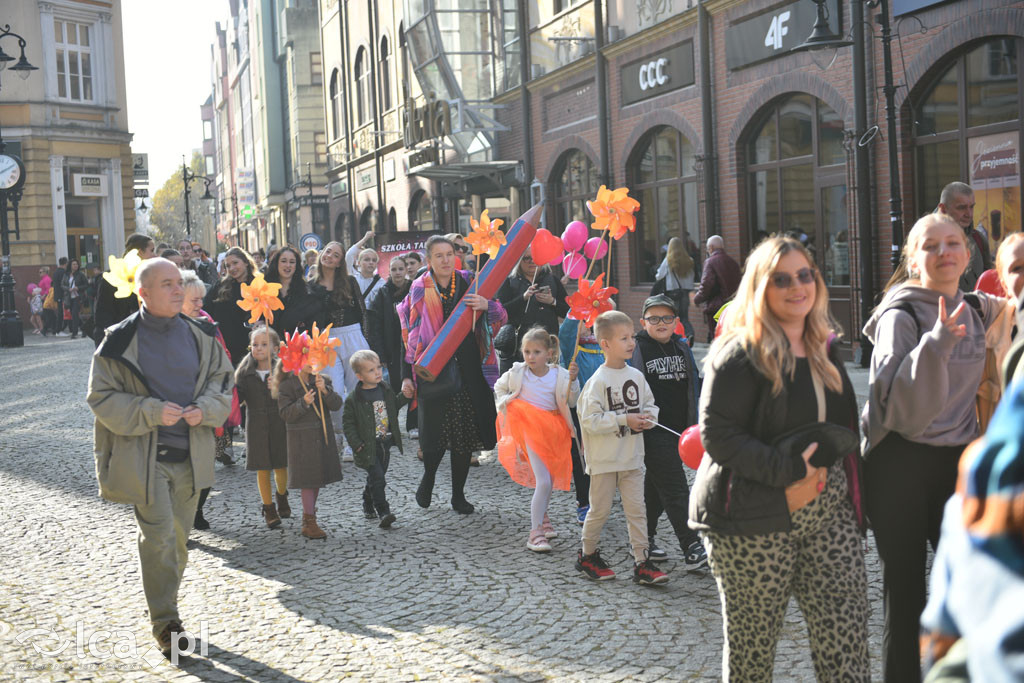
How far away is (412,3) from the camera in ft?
88.5

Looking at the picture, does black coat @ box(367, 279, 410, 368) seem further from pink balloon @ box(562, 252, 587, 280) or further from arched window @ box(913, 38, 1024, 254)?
arched window @ box(913, 38, 1024, 254)

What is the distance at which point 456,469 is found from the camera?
7.91m

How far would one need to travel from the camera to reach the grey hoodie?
380cm

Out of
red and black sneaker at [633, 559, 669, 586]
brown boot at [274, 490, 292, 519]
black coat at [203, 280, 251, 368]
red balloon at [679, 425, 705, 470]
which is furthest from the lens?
black coat at [203, 280, 251, 368]

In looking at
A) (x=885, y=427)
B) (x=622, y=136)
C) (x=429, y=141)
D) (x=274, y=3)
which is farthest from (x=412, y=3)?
(x=274, y=3)

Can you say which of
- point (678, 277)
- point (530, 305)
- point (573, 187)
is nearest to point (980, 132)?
point (678, 277)

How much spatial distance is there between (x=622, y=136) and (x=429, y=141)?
31.8 feet

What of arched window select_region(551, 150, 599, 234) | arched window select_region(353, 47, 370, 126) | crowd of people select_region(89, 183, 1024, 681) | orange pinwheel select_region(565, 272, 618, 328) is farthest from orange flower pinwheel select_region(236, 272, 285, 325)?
arched window select_region(353, 47, 370, 126)

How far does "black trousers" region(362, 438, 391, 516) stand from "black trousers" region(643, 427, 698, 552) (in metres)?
2.01

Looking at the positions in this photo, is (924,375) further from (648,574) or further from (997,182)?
(997,182)

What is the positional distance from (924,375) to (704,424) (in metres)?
0.81

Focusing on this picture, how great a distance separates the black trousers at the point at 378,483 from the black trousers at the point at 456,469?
29 cm

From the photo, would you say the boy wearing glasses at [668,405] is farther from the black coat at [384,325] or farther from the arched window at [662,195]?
the arched window at [662,195]

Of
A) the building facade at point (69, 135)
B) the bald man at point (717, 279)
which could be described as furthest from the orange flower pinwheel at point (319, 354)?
the building facade at point (69, 135)
